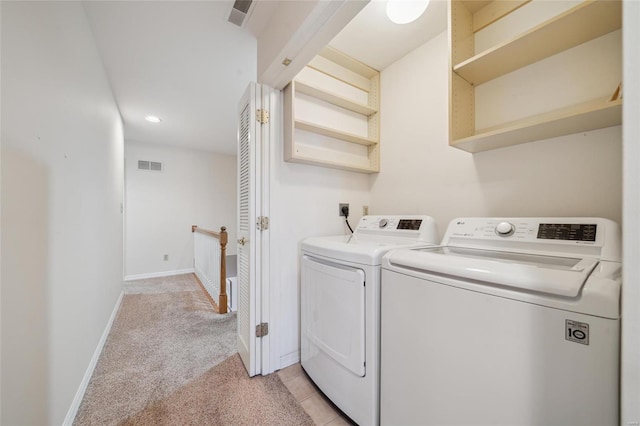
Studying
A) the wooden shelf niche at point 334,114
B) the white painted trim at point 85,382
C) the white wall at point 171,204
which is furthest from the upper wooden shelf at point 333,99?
the white wall at point 171,204

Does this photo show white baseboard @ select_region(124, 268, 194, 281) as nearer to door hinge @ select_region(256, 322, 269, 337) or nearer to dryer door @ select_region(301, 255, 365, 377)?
door hinge @ select_region(256, 322, 269, 337)

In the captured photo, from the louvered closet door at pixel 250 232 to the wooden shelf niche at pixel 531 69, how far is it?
46.8 inches

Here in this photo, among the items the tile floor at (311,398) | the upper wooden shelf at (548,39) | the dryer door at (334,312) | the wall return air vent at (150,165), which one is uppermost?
the wall return air vent at (150,165)

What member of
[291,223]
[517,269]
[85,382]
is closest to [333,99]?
[291,223]

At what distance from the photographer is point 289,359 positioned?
67.1 inches

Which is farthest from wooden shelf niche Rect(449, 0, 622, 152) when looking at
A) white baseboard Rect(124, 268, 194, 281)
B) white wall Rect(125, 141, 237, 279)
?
white baseboard Rect(124, 268, 194, 281)

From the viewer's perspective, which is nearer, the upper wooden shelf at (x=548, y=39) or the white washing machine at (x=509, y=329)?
the white washing machine at (x=509, y=329)

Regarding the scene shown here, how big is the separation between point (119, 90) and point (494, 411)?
3.70 metres

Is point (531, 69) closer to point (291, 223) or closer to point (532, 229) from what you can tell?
point (532, 229)

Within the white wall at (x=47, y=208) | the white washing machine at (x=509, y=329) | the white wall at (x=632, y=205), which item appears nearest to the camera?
the white wall at (x=632, y=205)

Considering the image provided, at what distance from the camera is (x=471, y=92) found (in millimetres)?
1425

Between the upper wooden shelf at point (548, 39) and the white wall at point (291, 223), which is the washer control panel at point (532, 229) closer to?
the upper wooden shelf at point (548, 39)

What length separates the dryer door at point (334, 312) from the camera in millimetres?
1133

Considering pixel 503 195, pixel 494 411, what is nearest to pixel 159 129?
pixel 503 195
